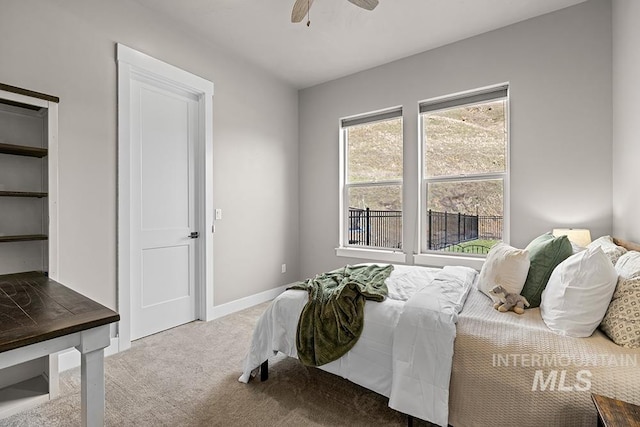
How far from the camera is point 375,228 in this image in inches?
159

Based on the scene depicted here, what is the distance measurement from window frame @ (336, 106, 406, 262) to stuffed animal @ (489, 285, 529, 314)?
1.83 metres

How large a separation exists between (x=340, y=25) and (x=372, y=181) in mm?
1779

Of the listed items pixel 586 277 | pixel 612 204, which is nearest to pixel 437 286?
pixel 586 277

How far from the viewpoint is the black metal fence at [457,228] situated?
324 centimetres

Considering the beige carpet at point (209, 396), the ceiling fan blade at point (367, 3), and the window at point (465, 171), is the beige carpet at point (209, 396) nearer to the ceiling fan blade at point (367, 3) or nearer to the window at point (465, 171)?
the window at point (465, 171)

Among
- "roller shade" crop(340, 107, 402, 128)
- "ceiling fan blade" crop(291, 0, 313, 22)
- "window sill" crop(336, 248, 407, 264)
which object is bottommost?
"window sill" crop(336, 248, 407, 264)

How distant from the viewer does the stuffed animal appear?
1.79 meters

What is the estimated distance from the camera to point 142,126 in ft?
9.43

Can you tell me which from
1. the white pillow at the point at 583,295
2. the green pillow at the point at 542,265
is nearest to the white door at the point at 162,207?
the green pillow at the point at 542,265

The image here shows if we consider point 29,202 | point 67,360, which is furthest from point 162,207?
point 67,360

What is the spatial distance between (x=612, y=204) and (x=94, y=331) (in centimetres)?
→ 361

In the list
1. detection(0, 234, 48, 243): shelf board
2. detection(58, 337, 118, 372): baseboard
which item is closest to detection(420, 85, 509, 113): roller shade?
detection(0, 234, 48, 243): shelf board

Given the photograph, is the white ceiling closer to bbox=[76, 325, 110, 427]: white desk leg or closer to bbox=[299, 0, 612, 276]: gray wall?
bbox=[299, 0, 612, 276]: gray wall

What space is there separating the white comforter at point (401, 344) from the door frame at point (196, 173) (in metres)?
1.31
